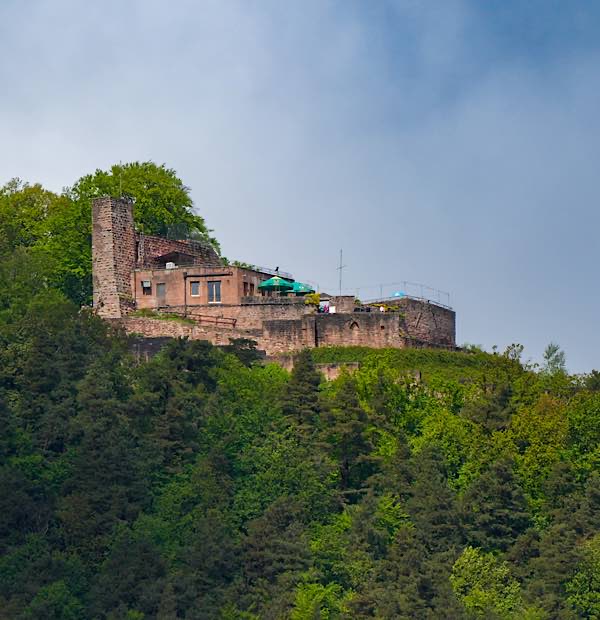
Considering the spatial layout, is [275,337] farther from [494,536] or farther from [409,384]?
[494,536]

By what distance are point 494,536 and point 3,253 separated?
85.2 ft

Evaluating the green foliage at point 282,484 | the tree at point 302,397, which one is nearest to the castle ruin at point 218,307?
the green foliage at point 282,484

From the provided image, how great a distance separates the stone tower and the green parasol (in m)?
5.38

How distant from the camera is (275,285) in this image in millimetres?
90875

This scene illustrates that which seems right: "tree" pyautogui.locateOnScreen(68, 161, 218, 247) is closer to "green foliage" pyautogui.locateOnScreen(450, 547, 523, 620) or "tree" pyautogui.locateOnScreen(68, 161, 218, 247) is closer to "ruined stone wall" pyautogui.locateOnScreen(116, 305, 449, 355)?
"ruined stone wall" pyautogui.locateOnScreen(116, 305, 449, 355)

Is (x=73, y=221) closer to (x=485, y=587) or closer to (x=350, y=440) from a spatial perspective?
(x=350, y=440)

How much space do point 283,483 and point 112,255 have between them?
17094mm

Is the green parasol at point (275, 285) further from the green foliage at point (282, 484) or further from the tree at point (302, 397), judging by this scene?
the tree at point (302, 397)

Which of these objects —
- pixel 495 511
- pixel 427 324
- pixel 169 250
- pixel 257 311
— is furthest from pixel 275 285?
pixel 495 511

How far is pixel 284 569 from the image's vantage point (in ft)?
242

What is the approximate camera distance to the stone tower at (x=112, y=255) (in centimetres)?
9038

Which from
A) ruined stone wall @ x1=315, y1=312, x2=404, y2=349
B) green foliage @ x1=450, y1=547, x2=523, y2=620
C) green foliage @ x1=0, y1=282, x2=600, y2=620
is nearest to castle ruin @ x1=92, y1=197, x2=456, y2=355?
ruined stone wall @ x1=315, y1=312, x2=404, y2=349

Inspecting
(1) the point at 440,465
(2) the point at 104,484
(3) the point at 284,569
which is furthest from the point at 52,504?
(1) the point at 440,465

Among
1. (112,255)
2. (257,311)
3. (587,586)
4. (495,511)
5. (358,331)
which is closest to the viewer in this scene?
(587,586)
